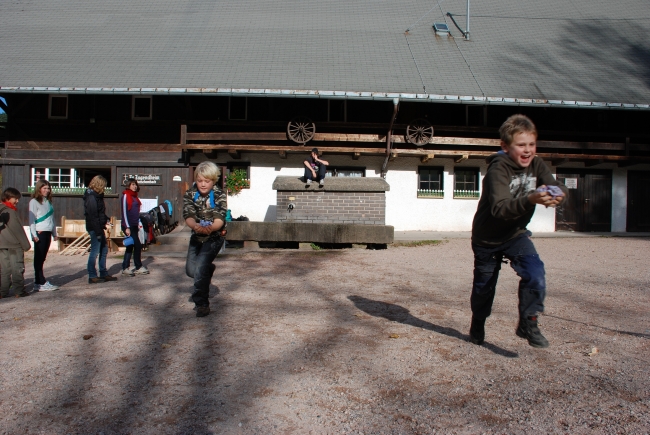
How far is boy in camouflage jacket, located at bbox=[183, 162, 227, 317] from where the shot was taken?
4625 millimetres

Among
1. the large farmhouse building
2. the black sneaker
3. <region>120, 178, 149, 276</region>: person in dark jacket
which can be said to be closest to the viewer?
the black sneaker

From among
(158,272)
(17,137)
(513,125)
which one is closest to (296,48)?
(17,137)

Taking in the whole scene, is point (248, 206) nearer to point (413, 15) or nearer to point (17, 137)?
point (17, 137)

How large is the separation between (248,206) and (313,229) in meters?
5.63

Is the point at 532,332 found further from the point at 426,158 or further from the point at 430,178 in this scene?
the point at 430,178

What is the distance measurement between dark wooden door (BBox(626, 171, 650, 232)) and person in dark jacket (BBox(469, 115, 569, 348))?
15.7 meters

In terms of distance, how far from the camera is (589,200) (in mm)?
16125

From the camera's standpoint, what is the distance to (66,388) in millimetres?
2898

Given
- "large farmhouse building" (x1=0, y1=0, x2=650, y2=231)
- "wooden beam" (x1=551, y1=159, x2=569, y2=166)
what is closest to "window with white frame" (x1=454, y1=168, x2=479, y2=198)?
"large farmhouse building" (x1=0, y1=0, x2=650, y2=231)

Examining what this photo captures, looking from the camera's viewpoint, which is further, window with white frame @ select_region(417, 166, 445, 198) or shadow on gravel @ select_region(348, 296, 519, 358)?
window with white frame @ select_region(417, 166, 445, 198)

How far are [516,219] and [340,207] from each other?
770 cm

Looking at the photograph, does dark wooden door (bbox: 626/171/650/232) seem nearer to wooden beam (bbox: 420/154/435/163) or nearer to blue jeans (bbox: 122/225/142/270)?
wooden beam (bbox: 420/154/435/163)

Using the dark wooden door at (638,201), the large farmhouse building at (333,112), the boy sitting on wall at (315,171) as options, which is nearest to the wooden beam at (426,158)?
the large farmhouse building at (333,112)

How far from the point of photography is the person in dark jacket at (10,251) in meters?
6.05
